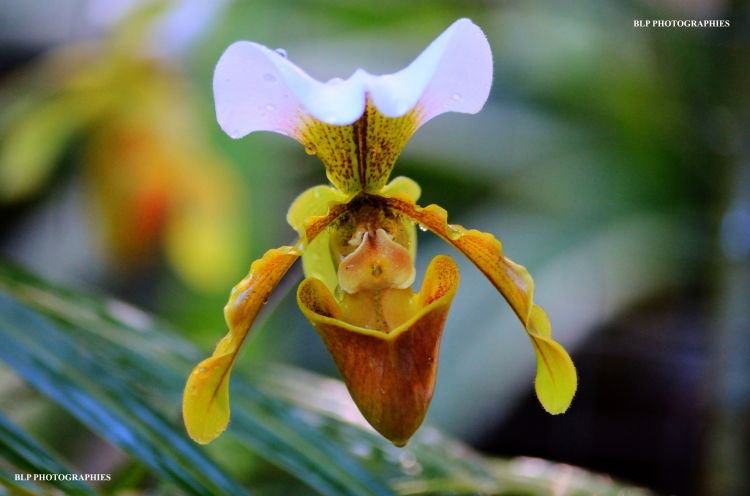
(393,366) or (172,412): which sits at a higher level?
(393,366)

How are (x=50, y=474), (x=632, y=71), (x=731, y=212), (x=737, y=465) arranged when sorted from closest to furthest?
(x=50, y=474)
(x=737, y=465)
(x=731, y=212)
(x=632, y=71)

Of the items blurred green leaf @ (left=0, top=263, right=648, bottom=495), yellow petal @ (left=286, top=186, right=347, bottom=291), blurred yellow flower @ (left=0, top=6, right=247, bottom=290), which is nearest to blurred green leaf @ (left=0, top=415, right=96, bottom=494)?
blurred green leaf @ (left=0, top=263, right=648, bottom=495)

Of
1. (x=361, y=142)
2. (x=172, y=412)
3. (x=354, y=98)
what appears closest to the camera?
(x=354, y=98)

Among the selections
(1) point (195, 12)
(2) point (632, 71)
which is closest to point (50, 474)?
(1) point (195, 12)

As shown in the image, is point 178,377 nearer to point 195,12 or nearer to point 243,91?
point 243,91

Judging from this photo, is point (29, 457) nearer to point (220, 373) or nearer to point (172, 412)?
point (220, 373)

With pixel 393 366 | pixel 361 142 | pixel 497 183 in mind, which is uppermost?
pixel 497 183

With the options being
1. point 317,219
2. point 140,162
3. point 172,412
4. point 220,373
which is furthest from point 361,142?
point 140,162

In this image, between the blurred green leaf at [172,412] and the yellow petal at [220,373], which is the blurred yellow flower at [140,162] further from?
the yellow petal at [220,373]
